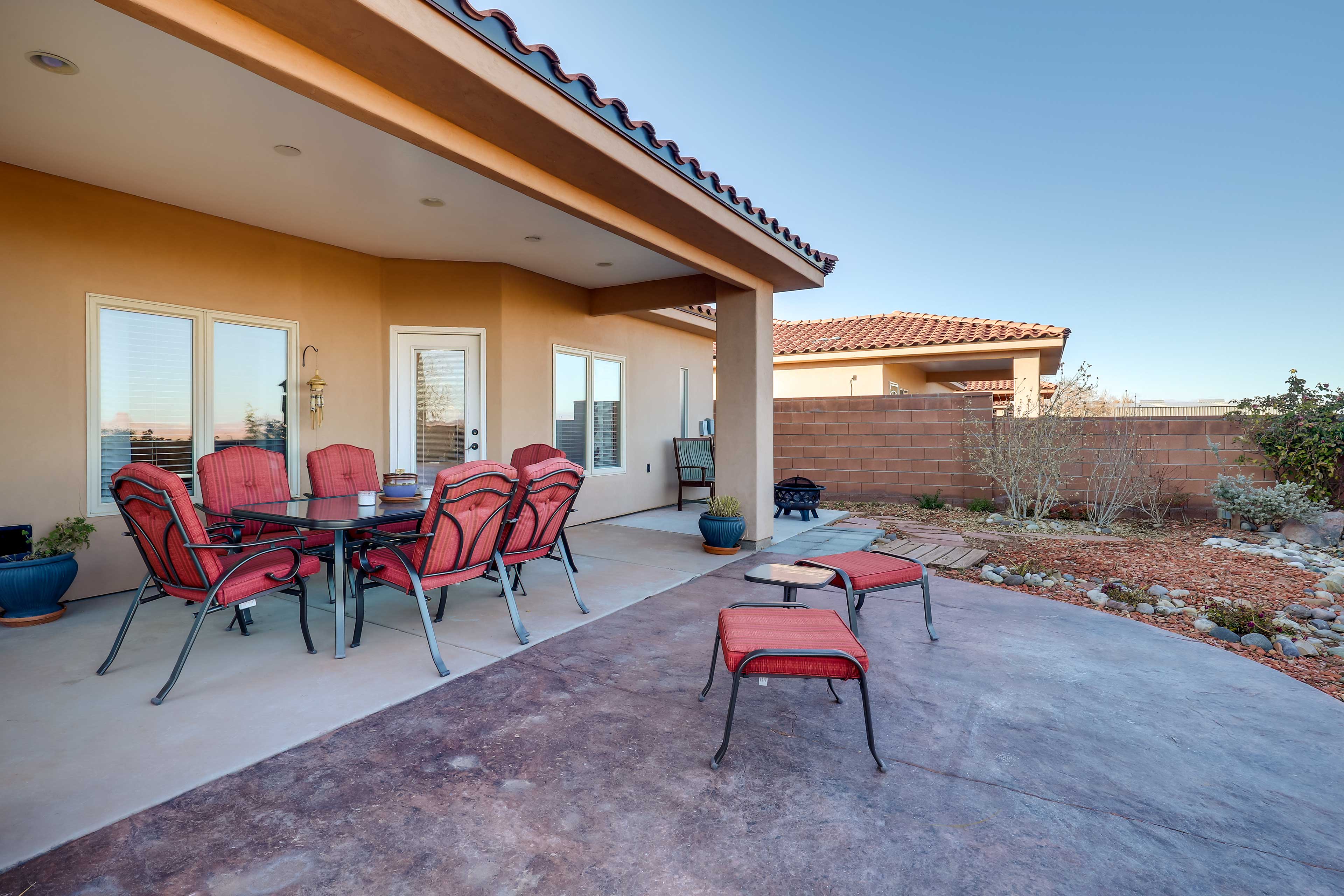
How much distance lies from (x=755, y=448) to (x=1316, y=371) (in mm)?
5798

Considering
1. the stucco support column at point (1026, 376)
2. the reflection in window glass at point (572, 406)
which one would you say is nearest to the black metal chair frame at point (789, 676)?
the reflection in window glass at point (572, 406)

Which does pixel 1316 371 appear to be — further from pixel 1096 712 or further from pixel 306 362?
pixel 306 362

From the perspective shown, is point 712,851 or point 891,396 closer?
point 712,851

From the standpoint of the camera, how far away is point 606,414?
7.83m

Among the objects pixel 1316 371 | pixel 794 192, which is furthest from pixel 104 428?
pixel 794 192

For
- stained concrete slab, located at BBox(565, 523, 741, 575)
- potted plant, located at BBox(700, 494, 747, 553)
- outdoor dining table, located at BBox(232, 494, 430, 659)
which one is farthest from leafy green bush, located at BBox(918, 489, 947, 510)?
outdoor dining table, located at BBox(232, 494, 430, 659)

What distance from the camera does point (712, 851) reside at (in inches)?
66.7

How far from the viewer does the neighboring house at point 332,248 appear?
8.57ft

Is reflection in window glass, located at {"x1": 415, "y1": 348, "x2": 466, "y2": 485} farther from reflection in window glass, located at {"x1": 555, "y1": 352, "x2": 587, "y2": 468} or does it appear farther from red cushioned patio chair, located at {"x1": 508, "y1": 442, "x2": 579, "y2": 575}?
reflection in window glass, located at {"x1": 555, "y1": 352, "x2": 587, "y2": 468}

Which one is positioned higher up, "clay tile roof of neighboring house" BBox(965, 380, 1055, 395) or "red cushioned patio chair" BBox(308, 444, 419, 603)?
"clay tile roof of neighboring house" BBox(965, 380, 1055, 395)

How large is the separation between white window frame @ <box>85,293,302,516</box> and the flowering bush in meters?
8.68

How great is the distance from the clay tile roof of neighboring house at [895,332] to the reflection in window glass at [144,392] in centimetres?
963

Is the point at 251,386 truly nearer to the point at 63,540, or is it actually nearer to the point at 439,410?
the point at 439,410

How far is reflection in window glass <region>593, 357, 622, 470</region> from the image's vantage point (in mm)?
7625
